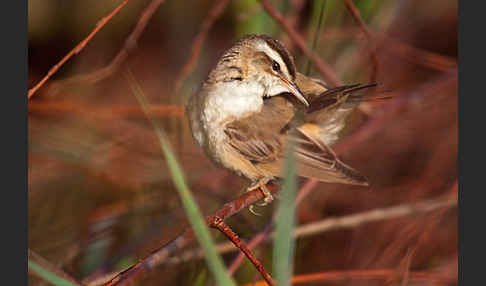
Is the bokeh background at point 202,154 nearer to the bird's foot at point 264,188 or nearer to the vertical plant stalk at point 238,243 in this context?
the bird's foot at point 264,188

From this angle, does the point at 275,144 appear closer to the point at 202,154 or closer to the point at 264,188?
the point at 264,188

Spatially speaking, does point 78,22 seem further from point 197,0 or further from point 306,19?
point 306,19

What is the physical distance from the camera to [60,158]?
2.71m

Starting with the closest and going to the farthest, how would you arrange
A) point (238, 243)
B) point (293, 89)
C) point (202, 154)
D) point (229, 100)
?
point (238, 243) < point (293, 89) < point (229, 100) < point (202, 154)

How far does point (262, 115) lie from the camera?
1.74m

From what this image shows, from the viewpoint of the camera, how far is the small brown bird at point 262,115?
1.59m

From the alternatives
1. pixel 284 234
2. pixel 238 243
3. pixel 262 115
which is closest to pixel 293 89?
pixel 262 115

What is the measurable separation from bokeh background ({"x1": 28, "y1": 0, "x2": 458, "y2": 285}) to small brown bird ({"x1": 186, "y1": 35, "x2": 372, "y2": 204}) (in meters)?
0.33

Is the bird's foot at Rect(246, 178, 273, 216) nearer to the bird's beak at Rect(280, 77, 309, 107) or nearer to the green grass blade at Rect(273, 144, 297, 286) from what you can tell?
the bird's beak at Rect(280, 77, 309, 107)

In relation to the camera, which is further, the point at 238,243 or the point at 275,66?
the point at 275,66

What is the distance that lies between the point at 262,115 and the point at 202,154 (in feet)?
3.72

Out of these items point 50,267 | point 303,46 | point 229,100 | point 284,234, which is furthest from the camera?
point 303,46

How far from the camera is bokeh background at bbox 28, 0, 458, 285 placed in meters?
2.28

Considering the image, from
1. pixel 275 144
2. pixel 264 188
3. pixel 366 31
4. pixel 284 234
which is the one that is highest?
pixel 366 31
